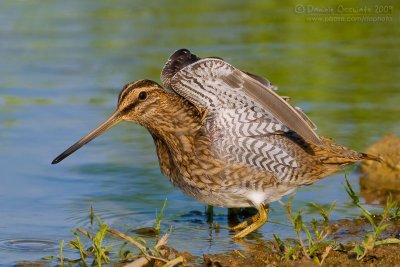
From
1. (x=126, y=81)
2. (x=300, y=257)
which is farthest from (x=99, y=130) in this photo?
(x=126, y=81)

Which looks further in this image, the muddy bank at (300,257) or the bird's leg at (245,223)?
the bird's leg at (245,223)

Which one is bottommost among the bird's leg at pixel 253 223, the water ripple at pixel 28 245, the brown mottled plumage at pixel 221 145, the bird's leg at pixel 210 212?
the water ripple at pixel 28 245

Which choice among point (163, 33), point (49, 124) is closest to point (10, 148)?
point (49, 124)

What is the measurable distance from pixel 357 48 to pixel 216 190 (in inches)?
273

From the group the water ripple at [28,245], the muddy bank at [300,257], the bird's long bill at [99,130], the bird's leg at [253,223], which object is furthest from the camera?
the bird's long bill at [99,130]

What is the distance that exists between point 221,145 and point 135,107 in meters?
0.77

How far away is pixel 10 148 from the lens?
10.4m

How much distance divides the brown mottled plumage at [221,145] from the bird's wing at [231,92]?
1 centimetres

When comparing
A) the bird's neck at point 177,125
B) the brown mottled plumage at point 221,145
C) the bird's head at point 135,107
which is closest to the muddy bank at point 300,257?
the brown mottled plumage at point 221,145

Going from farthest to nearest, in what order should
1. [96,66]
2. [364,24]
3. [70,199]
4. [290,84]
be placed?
[364,24], [96,66], [290,84], [70,199]

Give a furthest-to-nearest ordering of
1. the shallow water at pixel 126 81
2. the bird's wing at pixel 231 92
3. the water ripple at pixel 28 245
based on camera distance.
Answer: the shallow water at pixel 126 81, the water ripple at pixel 28 245, the bird's wing at pixel 231 92

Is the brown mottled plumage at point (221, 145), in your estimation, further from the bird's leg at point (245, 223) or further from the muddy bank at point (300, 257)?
the muddy bank at point (300, 257)

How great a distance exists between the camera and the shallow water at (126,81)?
8609 millimetres

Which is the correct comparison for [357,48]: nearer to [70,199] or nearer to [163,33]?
[163,33]
